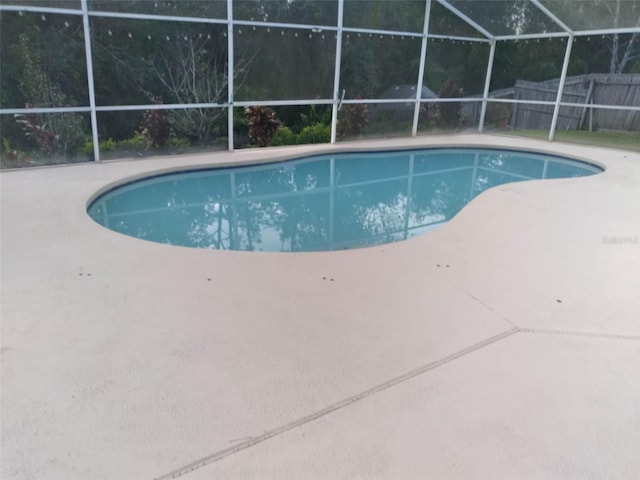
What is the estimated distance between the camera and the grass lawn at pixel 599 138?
374 inches

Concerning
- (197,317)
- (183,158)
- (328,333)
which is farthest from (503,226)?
(183,158)

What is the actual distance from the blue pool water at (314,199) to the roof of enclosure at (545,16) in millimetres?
2468

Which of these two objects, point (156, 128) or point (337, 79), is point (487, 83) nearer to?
point (337, 79)

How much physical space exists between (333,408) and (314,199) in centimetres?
445

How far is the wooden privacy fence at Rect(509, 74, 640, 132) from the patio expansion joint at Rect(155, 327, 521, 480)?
8.90 meters

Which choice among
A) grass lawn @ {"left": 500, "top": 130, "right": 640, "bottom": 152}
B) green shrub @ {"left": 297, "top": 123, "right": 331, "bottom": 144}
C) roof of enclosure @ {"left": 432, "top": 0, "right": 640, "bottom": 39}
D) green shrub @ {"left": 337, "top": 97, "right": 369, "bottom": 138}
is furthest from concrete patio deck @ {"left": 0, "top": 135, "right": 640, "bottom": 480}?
grass lawn @ {"left": 500, "top": 130, "right": 640, "bottom": 152}

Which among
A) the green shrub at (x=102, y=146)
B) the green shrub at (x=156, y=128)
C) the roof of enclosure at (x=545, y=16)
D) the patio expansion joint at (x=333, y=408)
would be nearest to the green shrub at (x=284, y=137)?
the green shrub at (x=156, y=128)

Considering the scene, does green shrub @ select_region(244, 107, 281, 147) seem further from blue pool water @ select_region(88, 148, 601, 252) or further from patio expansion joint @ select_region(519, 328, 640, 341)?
patio expansion joint @ select_region(519, 328, 640, 341)

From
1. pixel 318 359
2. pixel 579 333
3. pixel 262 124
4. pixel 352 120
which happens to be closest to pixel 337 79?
pixel 352 120

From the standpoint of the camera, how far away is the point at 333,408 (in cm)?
197

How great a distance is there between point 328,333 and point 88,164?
5.30m

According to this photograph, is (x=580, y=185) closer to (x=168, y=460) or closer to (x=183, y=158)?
(x=183, y=158)

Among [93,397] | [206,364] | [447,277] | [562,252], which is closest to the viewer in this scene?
[93,397]

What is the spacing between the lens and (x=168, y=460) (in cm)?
167
